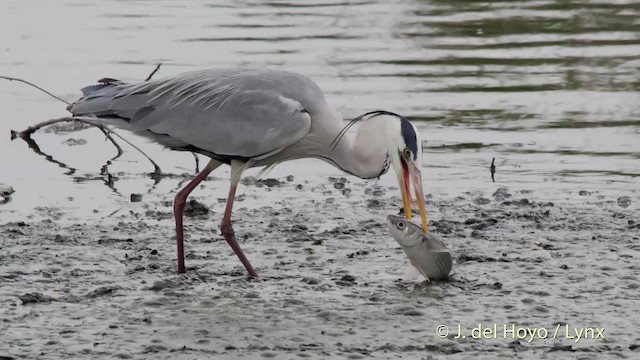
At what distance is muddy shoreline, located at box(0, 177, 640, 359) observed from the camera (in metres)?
6.00

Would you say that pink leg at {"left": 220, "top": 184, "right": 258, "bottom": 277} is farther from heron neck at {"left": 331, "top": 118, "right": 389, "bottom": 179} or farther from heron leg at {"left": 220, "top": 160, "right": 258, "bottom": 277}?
heron neck at {"left": 331, "top": 118, "right": 389, "bottom": 179}

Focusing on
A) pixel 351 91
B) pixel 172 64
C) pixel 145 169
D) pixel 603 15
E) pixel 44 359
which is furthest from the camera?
pixel 603 15

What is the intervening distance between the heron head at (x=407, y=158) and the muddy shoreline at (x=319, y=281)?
44 centimetres

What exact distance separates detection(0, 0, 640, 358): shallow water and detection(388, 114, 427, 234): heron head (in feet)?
1.36

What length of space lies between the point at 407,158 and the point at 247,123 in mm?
973

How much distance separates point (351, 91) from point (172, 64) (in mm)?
2344

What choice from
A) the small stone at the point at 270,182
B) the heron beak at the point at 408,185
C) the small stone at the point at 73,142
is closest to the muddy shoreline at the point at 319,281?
the small stone at the point at 270,182

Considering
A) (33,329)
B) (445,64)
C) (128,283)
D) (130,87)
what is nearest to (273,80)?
(130,87)

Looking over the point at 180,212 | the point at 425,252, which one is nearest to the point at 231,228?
the point at 180,212

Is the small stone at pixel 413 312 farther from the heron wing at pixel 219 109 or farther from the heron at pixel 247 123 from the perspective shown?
the heron wing at pixel 219 109

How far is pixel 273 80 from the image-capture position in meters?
7.73

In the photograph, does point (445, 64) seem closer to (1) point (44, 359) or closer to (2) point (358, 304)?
(2) point (358, 304)

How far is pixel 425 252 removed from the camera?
277 inches

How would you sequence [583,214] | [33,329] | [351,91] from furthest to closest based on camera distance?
[351,91] < [583,214] < [33,329]
